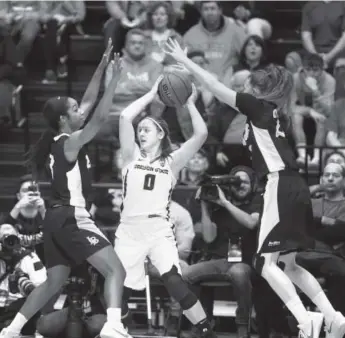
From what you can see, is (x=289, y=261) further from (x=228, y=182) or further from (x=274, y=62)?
(x=274, y=62)

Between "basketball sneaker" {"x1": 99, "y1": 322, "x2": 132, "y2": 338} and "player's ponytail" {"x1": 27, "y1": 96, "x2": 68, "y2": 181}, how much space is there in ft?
4.72

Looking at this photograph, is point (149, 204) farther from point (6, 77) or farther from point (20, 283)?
point (6, 77)

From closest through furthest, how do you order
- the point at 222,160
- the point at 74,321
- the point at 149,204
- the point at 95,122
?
the point at 95,122, the point at 149,204, the point at 74,321, the point at 222,160

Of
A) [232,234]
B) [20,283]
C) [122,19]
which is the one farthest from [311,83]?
[20,283]

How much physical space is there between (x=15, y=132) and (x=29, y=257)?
295cm

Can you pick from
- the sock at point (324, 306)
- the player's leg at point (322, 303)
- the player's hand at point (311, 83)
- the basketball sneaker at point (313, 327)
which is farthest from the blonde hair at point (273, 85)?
the player's hand at point (311, 83)

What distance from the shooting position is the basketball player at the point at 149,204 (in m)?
9.88

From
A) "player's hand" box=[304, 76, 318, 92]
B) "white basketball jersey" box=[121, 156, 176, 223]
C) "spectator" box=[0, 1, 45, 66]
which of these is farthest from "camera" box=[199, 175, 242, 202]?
"spectator" box=[0, 1, 45, 66]

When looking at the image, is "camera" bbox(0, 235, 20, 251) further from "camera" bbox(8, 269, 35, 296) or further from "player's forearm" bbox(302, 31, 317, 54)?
"player's forearm" bbox(302, 31, 317, 54)

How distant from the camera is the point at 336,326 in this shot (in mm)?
9820

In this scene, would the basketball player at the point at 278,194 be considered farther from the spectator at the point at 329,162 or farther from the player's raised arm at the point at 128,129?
the spectator at the point at 329,162

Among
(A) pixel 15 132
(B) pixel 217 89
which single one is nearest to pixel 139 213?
(B) pixel 217 89

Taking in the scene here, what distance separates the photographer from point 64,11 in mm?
14438

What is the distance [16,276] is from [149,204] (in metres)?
1.68
